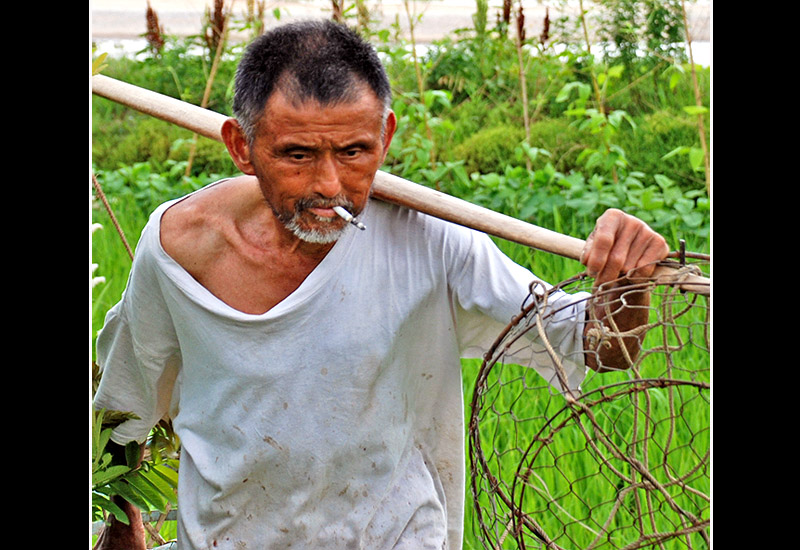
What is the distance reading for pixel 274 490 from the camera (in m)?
1.98

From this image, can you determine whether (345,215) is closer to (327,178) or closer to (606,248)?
(327,178)

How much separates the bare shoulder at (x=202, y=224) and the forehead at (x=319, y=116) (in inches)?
11.4

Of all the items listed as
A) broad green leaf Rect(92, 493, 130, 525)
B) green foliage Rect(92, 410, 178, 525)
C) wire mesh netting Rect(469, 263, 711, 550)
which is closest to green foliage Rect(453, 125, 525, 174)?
wire mesh netting Rect(469, 263, 711, 550)

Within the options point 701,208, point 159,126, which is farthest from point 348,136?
point 159,126

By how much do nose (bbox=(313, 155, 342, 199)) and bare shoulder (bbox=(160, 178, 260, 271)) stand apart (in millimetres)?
304

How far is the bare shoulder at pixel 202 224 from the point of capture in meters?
2.00

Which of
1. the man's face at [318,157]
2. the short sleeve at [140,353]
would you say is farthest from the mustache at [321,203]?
the short sleeve at [140,353]

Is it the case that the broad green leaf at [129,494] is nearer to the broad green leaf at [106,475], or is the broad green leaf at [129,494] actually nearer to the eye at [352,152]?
the broad green leaf at [106,475]

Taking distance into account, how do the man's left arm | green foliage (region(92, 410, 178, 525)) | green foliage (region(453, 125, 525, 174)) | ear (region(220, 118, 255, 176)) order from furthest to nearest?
green foliage (region(453, 125, 525, 174))
green foliage (region(92, 410, 178, 525))
ear (region(220, 118, 255, 176))
the man's left arm

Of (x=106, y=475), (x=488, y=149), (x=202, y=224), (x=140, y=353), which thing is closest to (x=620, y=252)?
(x=202, y=224)

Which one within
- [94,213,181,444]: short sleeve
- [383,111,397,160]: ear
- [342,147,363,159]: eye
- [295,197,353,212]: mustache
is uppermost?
[383,111,397,160]: ear

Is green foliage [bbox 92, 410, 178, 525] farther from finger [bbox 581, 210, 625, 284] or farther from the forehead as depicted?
finger [bbox 581, 210, 625, 284]

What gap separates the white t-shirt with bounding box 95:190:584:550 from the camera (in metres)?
1.93
